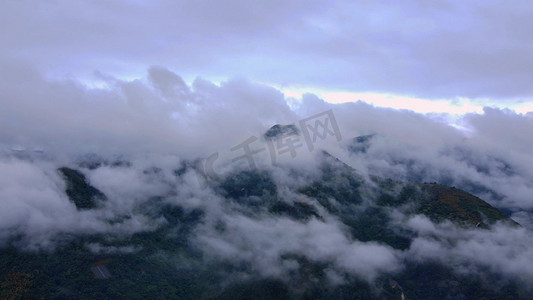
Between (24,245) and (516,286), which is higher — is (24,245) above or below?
above

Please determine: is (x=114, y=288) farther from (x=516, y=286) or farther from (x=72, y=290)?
(x=516, y=286)

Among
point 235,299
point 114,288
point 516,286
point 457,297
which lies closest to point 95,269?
point 114,288

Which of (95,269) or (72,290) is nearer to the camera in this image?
(72,290)

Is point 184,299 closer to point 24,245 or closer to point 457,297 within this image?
point 24,245

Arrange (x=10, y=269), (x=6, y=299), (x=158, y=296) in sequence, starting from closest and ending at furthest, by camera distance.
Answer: (x=6, y=299) < (x=10, y=269) < (x=158, y=296)

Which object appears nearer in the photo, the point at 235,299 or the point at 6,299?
the point at 6,299

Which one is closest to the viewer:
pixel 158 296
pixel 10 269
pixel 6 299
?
pixel 6 299

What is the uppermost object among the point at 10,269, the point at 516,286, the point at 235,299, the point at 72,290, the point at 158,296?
the point at 10,269

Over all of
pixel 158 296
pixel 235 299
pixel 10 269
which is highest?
pixel 10 269

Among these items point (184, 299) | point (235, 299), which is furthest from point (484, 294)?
point (184, 299)
